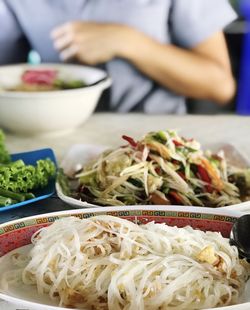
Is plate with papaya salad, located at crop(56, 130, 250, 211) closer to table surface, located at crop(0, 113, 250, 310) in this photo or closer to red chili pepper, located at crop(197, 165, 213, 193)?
red chili pepper, located at crop(197, 165, 213, 193)

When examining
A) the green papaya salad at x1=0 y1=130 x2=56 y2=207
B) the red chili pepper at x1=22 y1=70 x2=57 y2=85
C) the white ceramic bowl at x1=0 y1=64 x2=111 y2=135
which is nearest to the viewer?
the green papaya salad at x1=0 y1=130 x2=56 y2=207

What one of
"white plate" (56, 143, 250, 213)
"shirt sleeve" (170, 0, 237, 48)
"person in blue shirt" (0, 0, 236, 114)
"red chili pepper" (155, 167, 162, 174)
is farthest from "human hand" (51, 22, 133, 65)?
"red chili pepper" (155, 167, 162, 174)

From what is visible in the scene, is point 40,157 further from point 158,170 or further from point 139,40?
point 139,40

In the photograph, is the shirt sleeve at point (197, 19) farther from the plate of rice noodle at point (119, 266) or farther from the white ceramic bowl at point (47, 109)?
the plate of rice noodle at point (119, 266)

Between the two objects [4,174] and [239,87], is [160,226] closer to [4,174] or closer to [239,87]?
[4,174]

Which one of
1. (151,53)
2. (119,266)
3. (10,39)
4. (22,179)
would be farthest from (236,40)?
(119,266)

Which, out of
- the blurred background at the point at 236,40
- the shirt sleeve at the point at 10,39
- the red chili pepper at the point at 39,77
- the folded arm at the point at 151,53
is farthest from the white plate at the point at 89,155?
the blurred background at the point at 236,40
